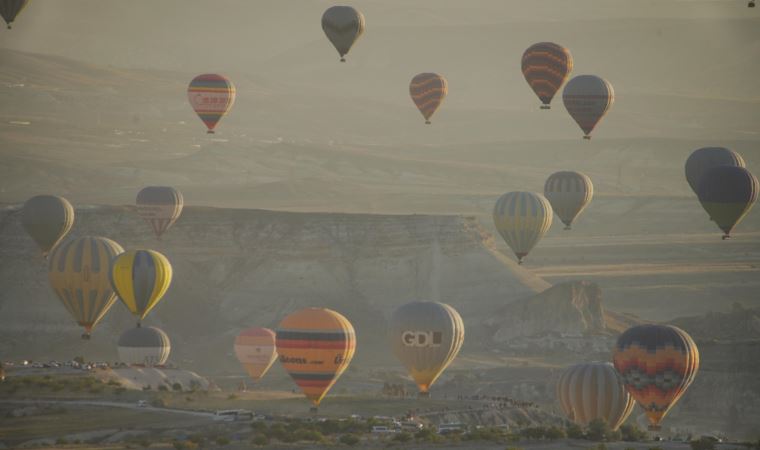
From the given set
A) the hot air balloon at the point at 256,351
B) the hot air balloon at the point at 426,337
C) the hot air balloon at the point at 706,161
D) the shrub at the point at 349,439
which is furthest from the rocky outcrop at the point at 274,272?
the shrub at the point at 349,439

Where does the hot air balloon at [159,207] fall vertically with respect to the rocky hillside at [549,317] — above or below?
above

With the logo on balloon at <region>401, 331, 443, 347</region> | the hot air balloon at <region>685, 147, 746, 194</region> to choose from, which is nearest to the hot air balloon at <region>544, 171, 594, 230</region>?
the hot air balloon at <region>685, 147, 746, 194</region>

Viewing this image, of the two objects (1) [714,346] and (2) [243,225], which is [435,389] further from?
(2) [243,225]

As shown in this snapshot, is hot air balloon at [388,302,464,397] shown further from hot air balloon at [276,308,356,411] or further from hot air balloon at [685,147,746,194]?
hot air balloon at [685,147,746,194]

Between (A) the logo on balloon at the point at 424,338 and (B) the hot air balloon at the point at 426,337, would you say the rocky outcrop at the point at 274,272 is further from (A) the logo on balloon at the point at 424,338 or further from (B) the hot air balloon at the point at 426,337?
(A) the logo on balloon at the point at 424,338

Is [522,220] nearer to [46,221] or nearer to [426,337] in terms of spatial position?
[426,337]

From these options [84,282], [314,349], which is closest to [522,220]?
[84,282]
